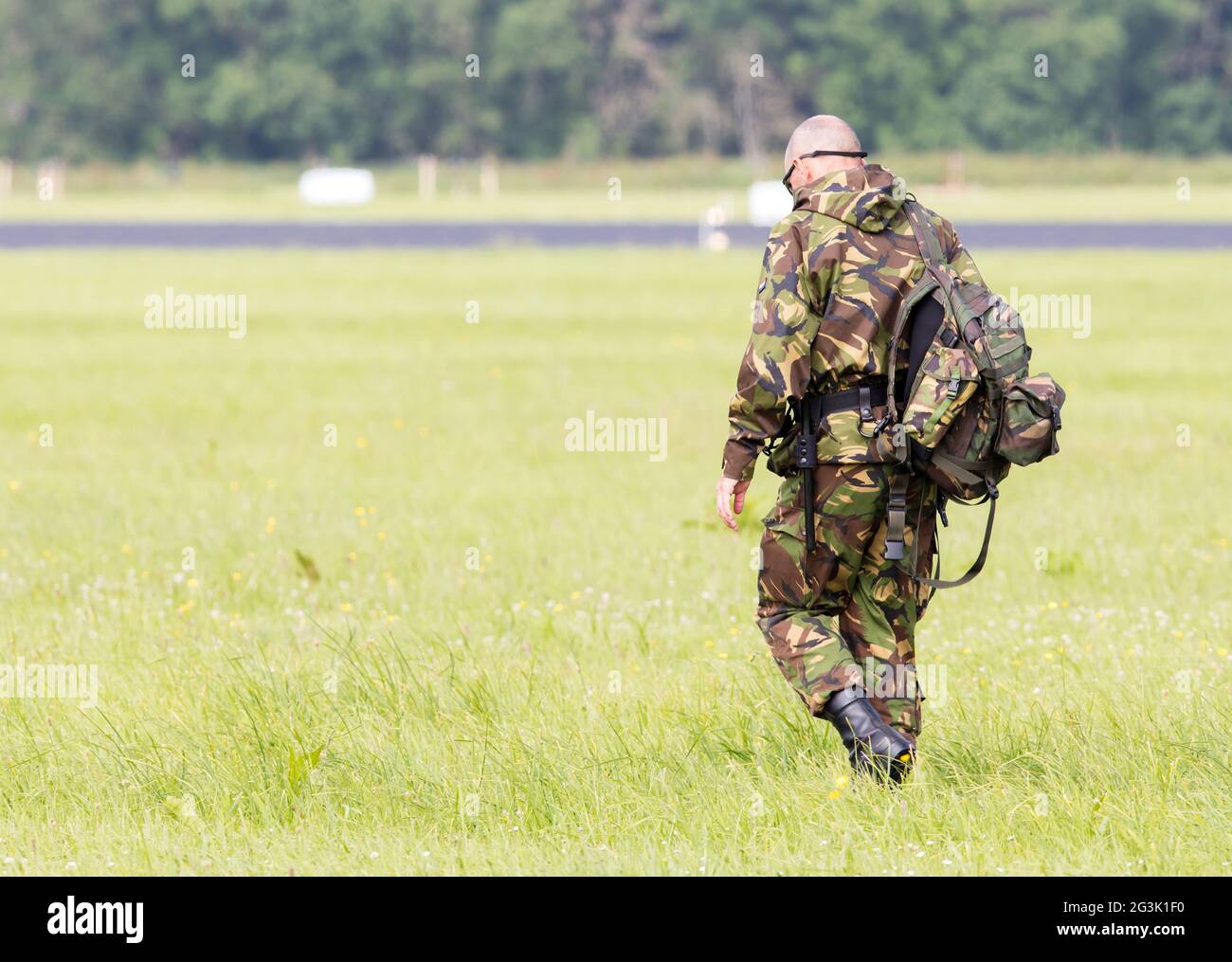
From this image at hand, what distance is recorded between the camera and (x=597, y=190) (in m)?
59.7

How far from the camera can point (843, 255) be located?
5.26 metres

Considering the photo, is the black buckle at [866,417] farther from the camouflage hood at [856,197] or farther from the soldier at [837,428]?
the camouflage hood at [856,197]

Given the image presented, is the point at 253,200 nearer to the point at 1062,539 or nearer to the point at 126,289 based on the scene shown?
the point at 126,289

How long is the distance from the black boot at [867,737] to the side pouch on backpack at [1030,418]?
2.78 ft

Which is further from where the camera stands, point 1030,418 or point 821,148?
point 821,148

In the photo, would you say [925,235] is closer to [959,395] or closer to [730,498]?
[959,395]

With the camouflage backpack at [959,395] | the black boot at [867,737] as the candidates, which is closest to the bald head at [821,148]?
the camouflage backpack at [959,395]

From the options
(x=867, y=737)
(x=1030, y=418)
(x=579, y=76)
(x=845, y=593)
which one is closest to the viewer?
(x=1030, y=418)

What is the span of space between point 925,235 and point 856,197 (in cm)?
23

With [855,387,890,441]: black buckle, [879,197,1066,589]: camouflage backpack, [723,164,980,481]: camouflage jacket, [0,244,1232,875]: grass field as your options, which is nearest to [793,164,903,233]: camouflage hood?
[723,164,980,481]: camouflage jacket

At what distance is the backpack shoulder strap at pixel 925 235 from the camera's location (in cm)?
525

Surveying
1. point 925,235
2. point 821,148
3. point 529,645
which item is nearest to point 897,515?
point 925,235

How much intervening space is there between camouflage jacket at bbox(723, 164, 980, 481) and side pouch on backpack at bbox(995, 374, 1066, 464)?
1.31 feet

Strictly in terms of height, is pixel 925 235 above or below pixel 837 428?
above
